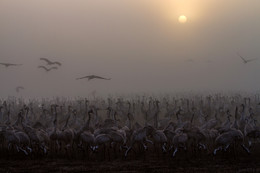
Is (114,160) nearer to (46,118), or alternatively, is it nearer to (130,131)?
(130,131)

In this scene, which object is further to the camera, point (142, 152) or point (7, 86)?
point (7, 86)

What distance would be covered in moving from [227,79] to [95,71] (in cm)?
1060

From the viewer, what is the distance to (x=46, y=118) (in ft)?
42.1

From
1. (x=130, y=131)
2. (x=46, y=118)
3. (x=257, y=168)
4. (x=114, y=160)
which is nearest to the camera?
(x=257, y=168)

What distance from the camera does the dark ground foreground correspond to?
709 cm

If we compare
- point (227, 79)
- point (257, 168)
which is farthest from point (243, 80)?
point (257, 168)

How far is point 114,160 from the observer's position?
26.0 ft

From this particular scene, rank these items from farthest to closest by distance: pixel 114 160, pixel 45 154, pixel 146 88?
pixel 146 88 < pixel 45 154 < pixel 114 160

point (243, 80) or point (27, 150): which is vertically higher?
point (243, 80)

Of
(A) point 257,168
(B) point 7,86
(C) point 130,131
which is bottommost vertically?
(A) point 257,168

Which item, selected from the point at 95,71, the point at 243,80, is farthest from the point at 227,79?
the point at 95,71

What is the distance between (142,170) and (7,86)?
682 inches

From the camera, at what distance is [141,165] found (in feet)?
24.4

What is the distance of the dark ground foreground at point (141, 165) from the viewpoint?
709 cm
